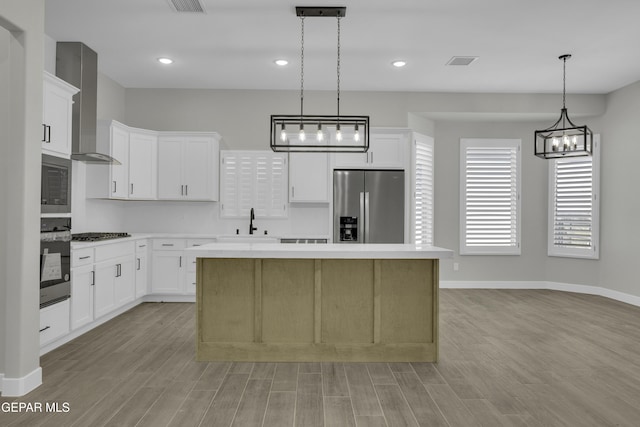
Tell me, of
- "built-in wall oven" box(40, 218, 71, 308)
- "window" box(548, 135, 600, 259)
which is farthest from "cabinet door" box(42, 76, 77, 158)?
"window" box(548, 135, 600, 259)

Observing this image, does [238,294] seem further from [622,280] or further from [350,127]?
[622,280]

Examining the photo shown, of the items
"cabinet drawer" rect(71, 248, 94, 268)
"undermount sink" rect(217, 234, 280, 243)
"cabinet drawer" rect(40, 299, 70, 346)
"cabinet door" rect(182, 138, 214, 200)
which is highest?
"cabinet door" rect(182, 138, 214, 200)

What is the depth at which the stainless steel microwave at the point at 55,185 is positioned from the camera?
3.45 metres

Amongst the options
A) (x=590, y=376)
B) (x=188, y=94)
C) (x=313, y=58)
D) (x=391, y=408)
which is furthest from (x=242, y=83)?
(x=590, y=376)

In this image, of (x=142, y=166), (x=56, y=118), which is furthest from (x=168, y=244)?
(x=56, y=118)

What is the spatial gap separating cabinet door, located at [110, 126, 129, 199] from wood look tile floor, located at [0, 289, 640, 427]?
1.78 m

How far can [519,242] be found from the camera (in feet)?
22.8

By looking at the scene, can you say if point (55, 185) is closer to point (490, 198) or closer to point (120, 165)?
point (120, 165)

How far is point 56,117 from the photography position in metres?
3.76

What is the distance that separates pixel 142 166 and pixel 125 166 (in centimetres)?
28

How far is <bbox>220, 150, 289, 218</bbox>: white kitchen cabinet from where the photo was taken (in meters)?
6.19

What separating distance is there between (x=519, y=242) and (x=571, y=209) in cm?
92

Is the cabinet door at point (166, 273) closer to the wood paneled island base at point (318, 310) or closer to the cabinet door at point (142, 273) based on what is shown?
the cabinet door at point (142, 273)

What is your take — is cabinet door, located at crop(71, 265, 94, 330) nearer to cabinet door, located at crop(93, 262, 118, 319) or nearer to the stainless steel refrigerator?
cabinet door, located at crop(93, 262, 118, 319)
